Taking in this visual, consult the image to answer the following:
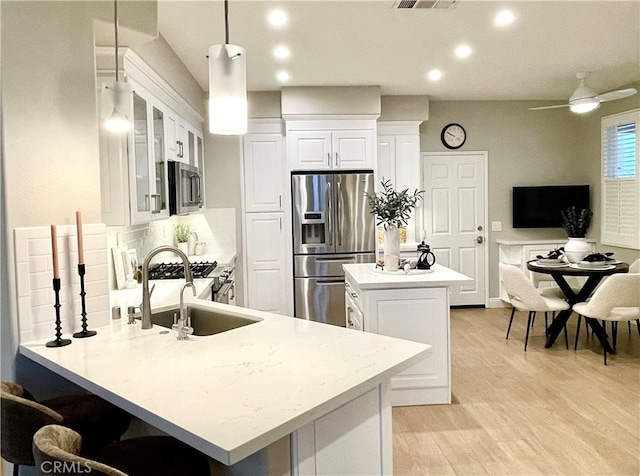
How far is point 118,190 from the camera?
9.25 ft

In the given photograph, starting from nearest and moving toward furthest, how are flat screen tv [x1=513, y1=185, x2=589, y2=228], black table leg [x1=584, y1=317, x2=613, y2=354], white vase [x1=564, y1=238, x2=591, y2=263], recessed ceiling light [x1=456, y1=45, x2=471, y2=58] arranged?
recessed ceiling light [x1=456, y1=45, x2=471, y2=58] → black table leg [x1=584, y1=317, x2=613, y2=354] → white vase [x1=564, y1=238, x2=591, y2=263] → flat screen tv [x1=513, y1=185, x2=589, y2=228]

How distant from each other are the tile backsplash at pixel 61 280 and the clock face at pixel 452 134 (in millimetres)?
5141

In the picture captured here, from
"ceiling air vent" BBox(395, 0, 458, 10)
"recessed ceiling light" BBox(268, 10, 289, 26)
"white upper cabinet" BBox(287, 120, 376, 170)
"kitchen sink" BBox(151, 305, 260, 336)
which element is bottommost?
"kitchen sink" BBox(151, 305, 260, 336)

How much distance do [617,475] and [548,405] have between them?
90cm

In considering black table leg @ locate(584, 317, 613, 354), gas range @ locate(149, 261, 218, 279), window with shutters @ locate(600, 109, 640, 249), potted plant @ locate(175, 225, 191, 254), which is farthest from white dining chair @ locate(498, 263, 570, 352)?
potted plant @ locate(175, 225, 191, 254)

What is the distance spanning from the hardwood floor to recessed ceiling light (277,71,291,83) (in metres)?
3.21

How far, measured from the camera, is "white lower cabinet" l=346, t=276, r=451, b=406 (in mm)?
3416

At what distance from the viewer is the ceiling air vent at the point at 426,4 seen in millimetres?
3107

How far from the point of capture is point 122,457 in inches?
62.3

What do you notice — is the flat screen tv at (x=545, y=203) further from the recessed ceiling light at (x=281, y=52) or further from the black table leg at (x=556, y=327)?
the recessed ceiling light at (x=281, y=52)

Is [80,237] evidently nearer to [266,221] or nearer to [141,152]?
[141,152]

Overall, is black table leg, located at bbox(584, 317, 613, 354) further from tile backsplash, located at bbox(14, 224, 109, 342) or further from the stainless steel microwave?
tile backsplash, located at bbox(14, 224, 109, 342)

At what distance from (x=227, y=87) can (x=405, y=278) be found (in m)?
2.15

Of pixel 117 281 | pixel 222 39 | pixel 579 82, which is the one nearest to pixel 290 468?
pixel 117 281
